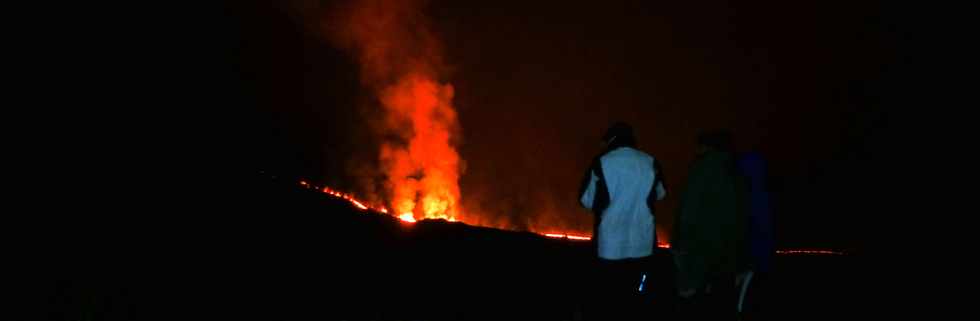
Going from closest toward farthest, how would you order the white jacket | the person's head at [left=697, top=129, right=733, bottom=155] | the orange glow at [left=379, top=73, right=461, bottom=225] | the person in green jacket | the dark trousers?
1. the white jacket
2. the dark trousers
3. the person in green jacket
4. the person's head at [left=697, top=129, right=733, bottom=155]
5. the orange glow at [left=379, top=73, right=461, bottom=225]

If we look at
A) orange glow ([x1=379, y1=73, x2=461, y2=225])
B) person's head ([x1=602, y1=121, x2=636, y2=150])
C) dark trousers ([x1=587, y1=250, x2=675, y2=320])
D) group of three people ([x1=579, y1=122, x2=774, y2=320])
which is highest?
orange glow ([x1=379, y1=73, x2=461, y2=225])

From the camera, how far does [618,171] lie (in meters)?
5.96

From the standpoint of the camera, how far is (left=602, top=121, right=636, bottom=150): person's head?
19.9ft

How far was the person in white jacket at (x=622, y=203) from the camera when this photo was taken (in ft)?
19.6

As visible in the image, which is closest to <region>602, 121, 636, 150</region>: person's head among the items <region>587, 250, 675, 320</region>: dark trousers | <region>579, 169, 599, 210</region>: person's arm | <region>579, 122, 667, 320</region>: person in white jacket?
<region>579, 122, 667, 320</region>: person in white jacket

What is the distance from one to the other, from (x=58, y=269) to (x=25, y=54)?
4.28 meters

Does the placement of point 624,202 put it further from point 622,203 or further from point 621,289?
point 621,289

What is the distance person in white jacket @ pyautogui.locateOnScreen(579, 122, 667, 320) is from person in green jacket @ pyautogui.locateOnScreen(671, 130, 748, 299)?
348 millimetres

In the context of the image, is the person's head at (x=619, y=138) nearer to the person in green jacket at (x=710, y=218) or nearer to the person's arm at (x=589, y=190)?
the person's arm at (x=589, y=190)

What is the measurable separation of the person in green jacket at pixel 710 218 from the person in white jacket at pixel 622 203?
13.7 inches

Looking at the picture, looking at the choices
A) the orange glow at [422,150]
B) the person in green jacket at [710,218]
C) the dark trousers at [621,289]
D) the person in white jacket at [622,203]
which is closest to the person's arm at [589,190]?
the person in white jacket at [622,203]

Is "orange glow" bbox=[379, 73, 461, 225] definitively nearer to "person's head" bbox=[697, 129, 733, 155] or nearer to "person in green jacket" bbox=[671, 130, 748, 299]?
"person in green jacket" bbox=[671, 130, 748, 299]

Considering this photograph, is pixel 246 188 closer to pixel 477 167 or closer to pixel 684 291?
pixel 684 291

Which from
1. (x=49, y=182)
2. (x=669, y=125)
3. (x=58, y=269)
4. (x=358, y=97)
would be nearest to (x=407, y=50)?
(x=358, y=97)
